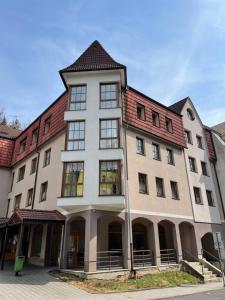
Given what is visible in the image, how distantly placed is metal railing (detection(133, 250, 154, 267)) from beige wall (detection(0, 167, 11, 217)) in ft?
52.6

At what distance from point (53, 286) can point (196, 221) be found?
43.7ft

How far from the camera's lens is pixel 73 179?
55.9ft

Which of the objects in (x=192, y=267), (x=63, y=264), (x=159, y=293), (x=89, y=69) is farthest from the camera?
(x=89, y=69)

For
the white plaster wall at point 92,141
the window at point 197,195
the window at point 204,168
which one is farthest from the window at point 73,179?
the window at point 204,168

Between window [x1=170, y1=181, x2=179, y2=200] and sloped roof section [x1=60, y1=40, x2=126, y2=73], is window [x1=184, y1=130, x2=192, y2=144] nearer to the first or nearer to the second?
window [x1=170, y1=181, x2=179, y2=200]

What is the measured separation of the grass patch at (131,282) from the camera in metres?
13.1

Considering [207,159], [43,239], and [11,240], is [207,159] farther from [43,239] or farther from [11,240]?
[11,240]

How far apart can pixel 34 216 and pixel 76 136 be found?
6.15 metres

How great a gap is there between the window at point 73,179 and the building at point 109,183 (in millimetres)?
68

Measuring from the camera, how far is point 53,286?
12906mm

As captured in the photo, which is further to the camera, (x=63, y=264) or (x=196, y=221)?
(x=196, y=221)

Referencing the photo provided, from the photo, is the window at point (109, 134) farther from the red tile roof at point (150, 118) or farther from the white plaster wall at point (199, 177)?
the white plaster wall at point (199, 177)

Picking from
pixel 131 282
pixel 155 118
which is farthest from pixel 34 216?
pixel 155 118

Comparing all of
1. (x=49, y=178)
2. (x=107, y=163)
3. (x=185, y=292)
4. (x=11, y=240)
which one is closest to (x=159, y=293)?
(x=185, y=292)
